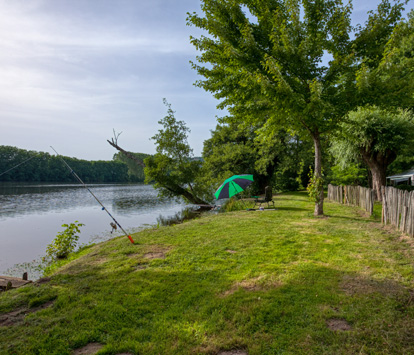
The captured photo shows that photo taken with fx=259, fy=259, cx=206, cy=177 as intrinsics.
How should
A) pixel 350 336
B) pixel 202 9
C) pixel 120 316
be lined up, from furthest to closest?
pixel 202 9, pixel 120 316, pixel 350 336

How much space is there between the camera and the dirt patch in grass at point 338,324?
3.29 meters

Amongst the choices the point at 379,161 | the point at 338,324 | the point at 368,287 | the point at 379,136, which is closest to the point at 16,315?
the point at 338,324

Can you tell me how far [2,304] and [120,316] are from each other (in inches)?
87.9

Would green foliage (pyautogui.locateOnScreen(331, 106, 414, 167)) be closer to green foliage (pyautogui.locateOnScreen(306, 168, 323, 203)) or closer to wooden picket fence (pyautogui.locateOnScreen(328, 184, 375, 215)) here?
wooden picket fence (pyautogui.locateOnScreen(328, 184, 375, 215))

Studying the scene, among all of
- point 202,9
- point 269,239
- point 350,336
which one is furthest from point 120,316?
point 202,9

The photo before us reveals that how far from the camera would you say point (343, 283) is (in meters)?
4.50

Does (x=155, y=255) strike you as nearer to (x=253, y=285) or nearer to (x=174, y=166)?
(x=253, y=285)

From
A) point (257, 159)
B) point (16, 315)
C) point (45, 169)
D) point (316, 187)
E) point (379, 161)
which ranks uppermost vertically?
point (45, 169)

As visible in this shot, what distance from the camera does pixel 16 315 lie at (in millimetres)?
4035

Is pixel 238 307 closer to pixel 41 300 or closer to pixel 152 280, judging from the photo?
pixel 152 280

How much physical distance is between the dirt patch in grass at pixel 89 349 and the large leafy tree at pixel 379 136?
1409 cm

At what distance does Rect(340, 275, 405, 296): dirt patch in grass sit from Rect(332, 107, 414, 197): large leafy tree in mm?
10723

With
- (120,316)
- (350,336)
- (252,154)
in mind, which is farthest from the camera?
(252,154)

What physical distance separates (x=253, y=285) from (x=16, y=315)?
3836 millimetres
